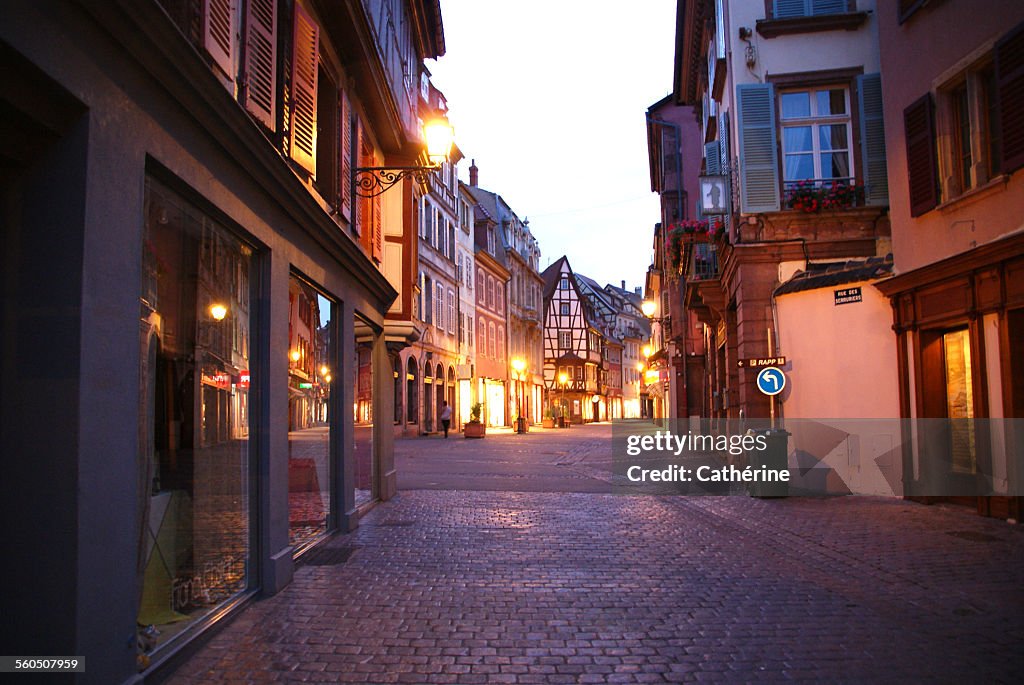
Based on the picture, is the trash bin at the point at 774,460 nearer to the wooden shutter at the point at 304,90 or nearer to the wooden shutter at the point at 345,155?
the wooden shutter at the point at 345,155

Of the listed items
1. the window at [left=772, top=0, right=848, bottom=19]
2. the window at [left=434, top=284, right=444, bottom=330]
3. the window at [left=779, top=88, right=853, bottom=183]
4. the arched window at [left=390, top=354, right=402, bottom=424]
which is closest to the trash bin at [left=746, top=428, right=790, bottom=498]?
the window at [left=779, top=88, right=853, bottom=183]

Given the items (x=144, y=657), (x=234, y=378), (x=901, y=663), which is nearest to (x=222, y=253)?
(x=234, y=378)

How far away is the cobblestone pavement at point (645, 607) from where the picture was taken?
4711 millimetres

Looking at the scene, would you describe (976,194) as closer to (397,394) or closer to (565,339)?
(397,394)

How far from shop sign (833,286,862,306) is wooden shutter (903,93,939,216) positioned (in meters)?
1.66

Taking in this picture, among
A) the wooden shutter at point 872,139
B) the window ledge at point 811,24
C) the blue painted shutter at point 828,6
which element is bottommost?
the wooden shutter at point 872,139

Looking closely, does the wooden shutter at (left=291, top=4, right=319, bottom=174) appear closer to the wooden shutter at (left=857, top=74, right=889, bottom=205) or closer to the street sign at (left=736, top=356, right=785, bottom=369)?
the street sign at (left=736, top=356, right=785, bottom=369)

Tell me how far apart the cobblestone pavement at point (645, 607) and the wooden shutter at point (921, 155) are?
4.10 m

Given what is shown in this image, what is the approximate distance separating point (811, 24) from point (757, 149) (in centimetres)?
225

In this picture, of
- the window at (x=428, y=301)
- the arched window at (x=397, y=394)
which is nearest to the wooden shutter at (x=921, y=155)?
the arched window at (x=397, y=394)

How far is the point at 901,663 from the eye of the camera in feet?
15.5

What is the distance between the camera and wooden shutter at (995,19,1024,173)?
910cm

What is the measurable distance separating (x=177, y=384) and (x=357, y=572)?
275cm

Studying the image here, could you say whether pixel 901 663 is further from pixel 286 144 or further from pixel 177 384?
pixel 286 144
